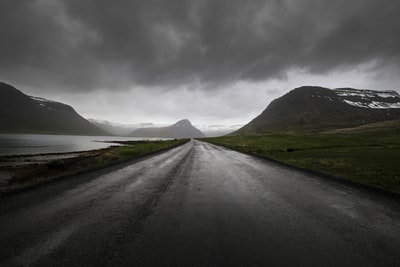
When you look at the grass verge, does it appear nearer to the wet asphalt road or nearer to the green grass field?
the wet asphalt road

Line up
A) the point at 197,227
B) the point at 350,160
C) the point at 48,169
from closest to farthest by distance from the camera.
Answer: the point at 197,227
the point at 350,160
the point at 48,169

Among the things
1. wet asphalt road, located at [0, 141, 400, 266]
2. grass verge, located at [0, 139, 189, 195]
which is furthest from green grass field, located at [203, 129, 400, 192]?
grass verge, located at [0, 139, 189, 195]

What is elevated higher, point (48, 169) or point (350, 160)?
point (350, 160)

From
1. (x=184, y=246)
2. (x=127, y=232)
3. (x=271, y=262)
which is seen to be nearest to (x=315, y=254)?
(x=271, y=262)

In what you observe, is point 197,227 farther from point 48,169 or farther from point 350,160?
point 48,169

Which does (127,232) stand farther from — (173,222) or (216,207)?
(216,207)

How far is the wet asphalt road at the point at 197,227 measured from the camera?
3.70m

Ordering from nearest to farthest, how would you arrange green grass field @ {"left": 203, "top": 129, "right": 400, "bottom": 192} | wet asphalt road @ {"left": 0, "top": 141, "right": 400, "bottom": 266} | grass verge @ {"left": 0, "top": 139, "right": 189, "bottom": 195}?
wet asphalt road @ {"left": 0, "top": 141, "right": 400, "bottom": 266}, grass verge @ {"left": 0, "top": 139, "right": 189, "bottom": 195}, green grass field @ {"left": 203, "top": 129, "right": 400, "bottom": 192}

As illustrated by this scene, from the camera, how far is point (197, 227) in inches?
195

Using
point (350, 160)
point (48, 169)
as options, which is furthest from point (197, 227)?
point (48, 169)

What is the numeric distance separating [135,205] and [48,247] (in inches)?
111

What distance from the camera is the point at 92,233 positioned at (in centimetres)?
462

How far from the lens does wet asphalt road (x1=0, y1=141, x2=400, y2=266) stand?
3.70 meters

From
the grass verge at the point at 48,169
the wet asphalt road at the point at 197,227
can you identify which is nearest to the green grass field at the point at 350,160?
the wet asphalt road at the point at 197,227
